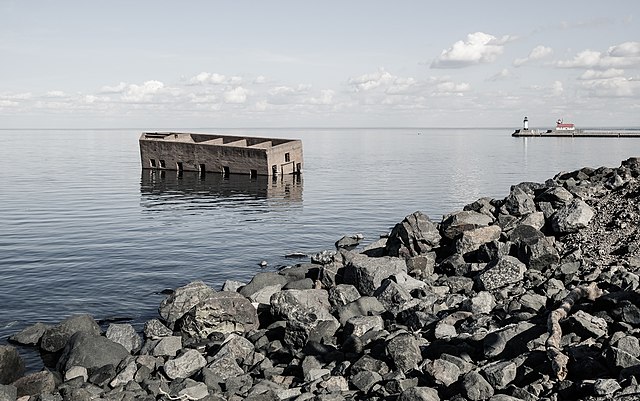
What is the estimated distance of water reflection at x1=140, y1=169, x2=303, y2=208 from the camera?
51312mm

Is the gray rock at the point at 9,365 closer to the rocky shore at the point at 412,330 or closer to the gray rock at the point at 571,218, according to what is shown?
the rocky shore at the point at 412,330

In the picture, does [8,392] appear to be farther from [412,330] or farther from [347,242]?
[347,242]

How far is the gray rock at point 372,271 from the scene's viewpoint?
62.7 feet

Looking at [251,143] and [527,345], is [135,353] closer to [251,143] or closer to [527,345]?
[527,345]

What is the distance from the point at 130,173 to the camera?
253ft

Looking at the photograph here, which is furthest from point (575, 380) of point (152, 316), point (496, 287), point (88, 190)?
point (88, 190)

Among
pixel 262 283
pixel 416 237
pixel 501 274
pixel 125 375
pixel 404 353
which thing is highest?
pixel 416 237

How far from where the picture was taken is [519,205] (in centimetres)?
2422

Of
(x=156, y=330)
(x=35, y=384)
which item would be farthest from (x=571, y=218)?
(x=35, y=384)

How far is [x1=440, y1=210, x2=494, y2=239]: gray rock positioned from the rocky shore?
6cm

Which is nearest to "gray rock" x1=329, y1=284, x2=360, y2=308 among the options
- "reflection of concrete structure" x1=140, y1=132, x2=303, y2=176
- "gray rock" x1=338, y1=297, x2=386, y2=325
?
"gray rock" x1=338, y1=297, x2=386, y2=325

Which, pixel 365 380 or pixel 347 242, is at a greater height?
pixel 365 380

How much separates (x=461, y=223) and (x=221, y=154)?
48.5 meters

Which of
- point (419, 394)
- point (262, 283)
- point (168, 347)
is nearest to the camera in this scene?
point (419, 394)
